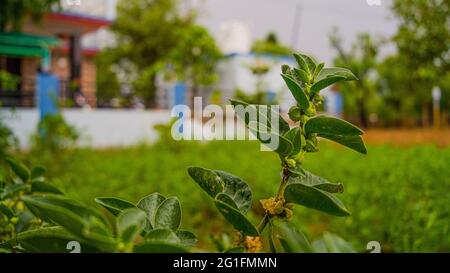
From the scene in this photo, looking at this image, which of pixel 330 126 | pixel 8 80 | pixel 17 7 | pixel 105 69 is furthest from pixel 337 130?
pixel 105 69

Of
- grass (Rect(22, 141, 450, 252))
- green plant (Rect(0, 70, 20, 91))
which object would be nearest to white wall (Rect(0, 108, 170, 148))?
grass (Rect(22, 141, 450, 252))

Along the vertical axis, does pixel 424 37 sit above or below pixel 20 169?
above

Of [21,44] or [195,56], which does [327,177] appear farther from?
[195,56]

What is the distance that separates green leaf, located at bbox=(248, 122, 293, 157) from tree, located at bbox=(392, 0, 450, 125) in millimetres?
4287

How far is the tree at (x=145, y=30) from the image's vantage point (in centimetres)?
1002

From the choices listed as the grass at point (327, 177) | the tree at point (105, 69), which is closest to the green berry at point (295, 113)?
the grass at point (327, 177)

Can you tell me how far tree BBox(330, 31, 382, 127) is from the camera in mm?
Result: 9477

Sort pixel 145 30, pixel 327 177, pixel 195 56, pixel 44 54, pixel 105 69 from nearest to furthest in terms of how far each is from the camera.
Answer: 1. pixel 327 177
2. pixel 44 54
3. pixel 195 56
4. pixel 145 30
5. pixel 105 69

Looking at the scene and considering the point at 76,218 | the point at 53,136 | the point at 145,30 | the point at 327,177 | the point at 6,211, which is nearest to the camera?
the point at 76,218

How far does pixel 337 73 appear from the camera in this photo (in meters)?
0.29

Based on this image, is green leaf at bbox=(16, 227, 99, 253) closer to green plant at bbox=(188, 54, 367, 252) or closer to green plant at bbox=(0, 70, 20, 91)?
green plant at bbox=(188, 54, 367, 252)

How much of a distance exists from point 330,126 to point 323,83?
0.07 ft

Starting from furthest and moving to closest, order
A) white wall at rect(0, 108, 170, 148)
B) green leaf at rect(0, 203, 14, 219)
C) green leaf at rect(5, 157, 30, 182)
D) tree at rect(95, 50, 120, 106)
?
1. tree at rect(95, 50, 120, 106)
2. white wall at rect(0, 108, 170, 148)
3. green leaf at rect(5, 157, 30, 182)
4. green leaf at rect(0, 203, 14, 219)
